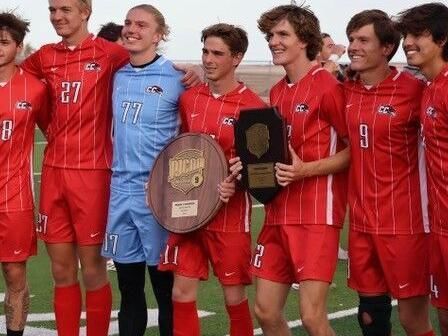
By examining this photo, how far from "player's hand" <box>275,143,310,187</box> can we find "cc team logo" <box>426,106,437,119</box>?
72 centimetres

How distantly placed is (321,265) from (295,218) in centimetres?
28

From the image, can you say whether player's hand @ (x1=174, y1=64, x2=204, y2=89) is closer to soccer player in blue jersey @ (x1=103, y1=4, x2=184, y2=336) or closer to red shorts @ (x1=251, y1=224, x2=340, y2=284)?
soccer player in blue jersey @ (x1=103, y1=4, x2=184, y2=336)

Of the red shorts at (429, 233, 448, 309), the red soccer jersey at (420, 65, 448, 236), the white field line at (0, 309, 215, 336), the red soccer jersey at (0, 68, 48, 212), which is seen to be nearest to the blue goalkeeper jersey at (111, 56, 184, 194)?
the red soccer jersey at (0, 68, 48, 212)

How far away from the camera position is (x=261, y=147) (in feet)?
19.0

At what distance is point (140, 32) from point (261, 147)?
1.19 meters

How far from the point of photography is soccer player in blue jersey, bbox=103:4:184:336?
643cm

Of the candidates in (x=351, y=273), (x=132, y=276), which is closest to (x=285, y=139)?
(x=351, y=273)

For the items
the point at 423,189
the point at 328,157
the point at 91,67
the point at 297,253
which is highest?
the point at 91,67

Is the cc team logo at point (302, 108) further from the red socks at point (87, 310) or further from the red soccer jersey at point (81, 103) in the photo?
the red socks at point (87, 310)

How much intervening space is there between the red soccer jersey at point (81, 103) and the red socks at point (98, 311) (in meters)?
0.77

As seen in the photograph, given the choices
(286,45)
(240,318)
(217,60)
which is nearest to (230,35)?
(217,60)

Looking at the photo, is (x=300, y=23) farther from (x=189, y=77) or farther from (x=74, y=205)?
(x=74, y=205)

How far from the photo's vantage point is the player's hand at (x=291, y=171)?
5691 mm

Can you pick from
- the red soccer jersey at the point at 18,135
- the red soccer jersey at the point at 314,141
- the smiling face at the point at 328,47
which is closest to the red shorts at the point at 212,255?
the red soccer jersey at the point at 314,141
